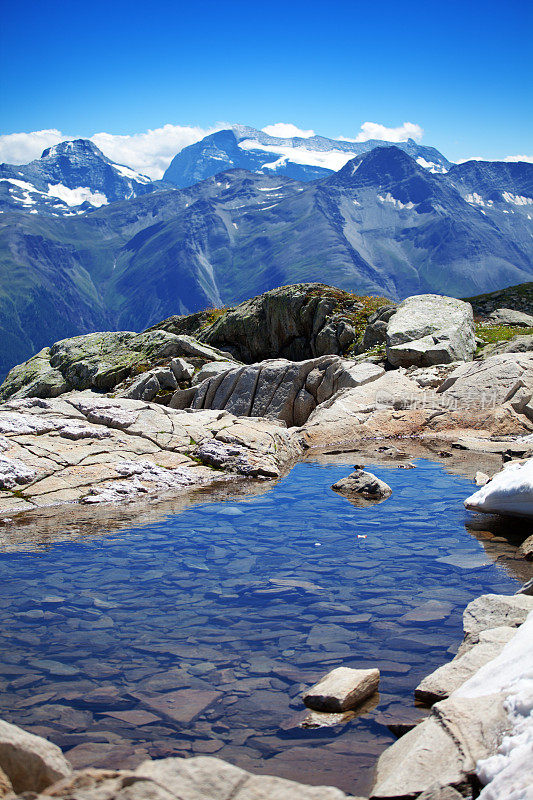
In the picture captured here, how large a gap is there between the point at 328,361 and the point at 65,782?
32428 millimetres

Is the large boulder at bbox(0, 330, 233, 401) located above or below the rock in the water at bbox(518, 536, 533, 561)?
above

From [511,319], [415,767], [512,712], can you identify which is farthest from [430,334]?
[415,767]

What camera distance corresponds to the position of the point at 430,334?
38656 millimetres

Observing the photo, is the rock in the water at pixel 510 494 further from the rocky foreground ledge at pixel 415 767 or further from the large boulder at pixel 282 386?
the large boulder at pixel 282 386

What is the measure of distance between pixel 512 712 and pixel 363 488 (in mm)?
13489

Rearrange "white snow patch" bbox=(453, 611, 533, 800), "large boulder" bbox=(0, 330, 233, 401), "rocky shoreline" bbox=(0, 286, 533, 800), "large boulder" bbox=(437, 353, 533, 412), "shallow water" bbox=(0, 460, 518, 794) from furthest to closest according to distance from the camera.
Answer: "large boulder" bbox=(0, 330, 233, 401) → "large boulder" bbox=(437, 353, 533, 412) → "shallow water" bbox=(0, 460, 518, 794) → "rocky shoreline" bbox=(0, 286, 533, 800) → "white snow patch" bbox=(453, 611, 533, 800)

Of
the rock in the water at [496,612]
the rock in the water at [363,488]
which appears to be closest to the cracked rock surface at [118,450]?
the rock in the water at [363,488]

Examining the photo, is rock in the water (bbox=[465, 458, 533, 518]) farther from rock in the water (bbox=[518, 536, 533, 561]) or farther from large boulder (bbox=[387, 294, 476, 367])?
large boulder (bbox=[387, 294, 476, 367])

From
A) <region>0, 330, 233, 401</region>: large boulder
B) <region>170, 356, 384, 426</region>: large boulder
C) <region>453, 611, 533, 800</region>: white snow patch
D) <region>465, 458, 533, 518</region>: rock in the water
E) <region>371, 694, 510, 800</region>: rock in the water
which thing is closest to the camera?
<region>453, 611, 533, 800</region>: white snow patch

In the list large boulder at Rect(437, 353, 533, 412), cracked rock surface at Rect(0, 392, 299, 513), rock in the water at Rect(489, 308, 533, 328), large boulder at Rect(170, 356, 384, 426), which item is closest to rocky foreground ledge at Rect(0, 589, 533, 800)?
cracked rock surface at Rect(0, 392, 299, 513)

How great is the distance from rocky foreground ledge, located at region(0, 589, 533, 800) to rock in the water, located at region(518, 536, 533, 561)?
6.43 m

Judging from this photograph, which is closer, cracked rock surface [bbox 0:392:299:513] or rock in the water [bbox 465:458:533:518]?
rock in the water [bbox 465:458:533:518]

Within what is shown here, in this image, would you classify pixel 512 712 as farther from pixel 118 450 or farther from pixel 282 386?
pixel 282 386

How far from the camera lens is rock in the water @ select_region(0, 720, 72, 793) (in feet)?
16.5
